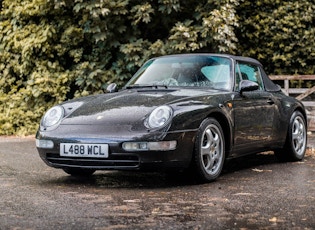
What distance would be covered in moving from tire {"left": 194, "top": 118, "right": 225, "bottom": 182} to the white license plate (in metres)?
0.88

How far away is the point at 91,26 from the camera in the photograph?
1371cm

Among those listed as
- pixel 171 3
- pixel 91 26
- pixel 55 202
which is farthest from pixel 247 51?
pixel 55 202

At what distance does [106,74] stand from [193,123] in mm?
7771

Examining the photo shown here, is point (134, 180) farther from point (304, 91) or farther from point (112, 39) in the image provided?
point (304, 91)

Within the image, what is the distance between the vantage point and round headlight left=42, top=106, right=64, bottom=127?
6.56 metres

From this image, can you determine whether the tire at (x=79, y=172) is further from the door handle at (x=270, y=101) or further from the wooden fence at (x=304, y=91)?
the wooden fence at (x=304, y=91)

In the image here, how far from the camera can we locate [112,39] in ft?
45.6

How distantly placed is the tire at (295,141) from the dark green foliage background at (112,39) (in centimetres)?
454

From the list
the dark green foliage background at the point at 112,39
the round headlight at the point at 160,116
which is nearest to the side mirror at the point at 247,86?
the round headlight at the point at 160,116

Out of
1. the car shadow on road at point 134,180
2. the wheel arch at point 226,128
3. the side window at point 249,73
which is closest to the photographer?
the car shadow on road at point 134,180

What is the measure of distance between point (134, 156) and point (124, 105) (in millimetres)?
644

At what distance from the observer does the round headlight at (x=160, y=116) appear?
6074 mm

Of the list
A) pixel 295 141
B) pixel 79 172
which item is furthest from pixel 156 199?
pixel 295 141

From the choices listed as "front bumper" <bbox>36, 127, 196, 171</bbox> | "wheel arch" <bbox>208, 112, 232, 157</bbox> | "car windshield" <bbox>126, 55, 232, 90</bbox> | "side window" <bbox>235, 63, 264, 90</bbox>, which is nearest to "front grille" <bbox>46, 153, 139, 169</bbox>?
"front bumper" <bbox>36, 127, 196, 171</bbox>
